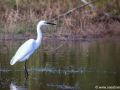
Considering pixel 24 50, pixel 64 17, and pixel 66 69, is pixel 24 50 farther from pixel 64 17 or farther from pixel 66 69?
pixel 64 17

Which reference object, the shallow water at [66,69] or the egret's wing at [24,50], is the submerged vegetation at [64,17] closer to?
the shallow water at [66,69]

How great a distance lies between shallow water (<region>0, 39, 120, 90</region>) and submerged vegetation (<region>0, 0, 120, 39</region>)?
306 cm

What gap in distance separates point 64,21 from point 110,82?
38.8ft

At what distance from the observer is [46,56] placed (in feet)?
54.9

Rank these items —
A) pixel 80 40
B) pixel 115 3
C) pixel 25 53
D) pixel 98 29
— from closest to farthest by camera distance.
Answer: pixel 25 53 < pixel 80 40 < pixel 98 29 < pixel 115 3

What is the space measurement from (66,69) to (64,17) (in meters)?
10.4

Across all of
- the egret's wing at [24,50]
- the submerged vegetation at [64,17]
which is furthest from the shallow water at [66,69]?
the submerged vegetation at [64,17]

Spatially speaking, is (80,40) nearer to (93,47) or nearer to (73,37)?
(73,37)

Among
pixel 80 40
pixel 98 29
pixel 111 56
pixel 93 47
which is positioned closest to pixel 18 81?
pixel 111 56

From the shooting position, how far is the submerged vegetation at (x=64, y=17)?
888 inches

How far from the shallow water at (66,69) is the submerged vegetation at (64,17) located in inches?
121

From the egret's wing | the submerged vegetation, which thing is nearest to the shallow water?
the egret's wing

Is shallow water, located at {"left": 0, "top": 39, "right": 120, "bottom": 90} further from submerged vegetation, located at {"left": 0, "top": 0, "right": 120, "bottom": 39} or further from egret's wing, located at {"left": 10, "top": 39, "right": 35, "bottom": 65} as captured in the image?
submerged vegetation, located at {"left": 0, "top": 0, "right": 120, "bottom": 39}

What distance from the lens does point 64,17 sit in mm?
23578
